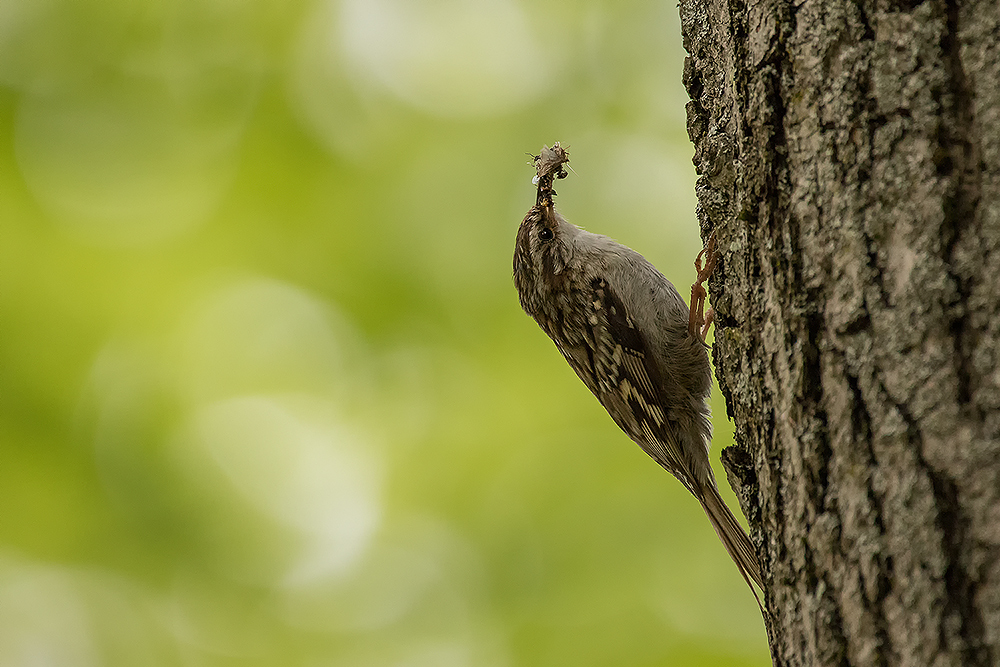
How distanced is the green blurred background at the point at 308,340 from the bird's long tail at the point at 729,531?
5.96ft

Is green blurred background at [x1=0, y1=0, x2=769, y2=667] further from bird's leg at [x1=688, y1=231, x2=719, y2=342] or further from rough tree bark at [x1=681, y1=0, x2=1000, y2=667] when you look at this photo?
rough tree bark at [x1=681, y1=0, x2=1000, y2=667]

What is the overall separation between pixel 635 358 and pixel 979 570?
219cm

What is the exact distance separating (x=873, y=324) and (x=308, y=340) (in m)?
4.52

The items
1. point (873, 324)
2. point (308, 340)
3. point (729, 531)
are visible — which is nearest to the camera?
point (873, 324)

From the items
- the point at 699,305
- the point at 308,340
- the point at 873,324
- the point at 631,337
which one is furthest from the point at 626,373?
the point at 308,340

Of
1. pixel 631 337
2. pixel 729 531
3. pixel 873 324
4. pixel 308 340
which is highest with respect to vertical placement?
pixel 308 340

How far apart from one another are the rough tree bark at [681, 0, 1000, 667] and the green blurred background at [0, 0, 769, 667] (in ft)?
11.5

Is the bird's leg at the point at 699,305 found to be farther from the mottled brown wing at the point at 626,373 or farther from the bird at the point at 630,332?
the mottled brown wing at the point at 626,373

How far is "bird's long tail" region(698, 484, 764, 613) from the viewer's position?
9.67 ft

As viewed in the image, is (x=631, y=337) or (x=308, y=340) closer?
(x=631, y=337)

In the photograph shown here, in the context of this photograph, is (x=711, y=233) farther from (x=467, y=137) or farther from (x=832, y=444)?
(x=467, y=137)

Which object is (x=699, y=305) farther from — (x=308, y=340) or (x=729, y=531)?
(x=308, y=340)

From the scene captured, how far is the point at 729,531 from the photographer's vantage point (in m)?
3.06

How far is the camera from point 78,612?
17.6 feet
